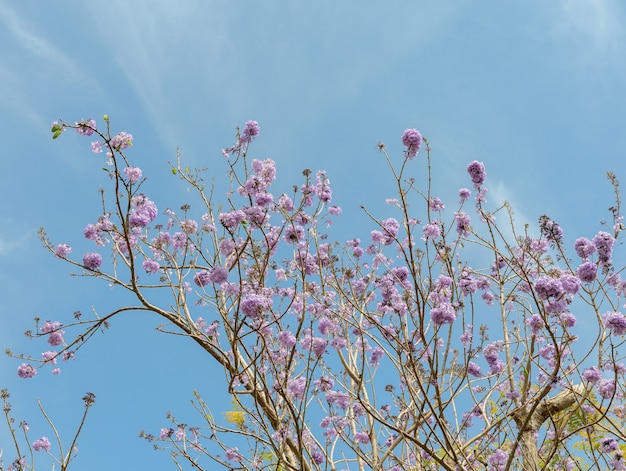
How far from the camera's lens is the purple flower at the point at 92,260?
219 inches

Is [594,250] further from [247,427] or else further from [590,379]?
[247,427]

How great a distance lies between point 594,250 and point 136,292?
13.8 ft

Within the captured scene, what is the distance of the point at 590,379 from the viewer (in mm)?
4836

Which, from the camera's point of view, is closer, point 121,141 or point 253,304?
point 253,304

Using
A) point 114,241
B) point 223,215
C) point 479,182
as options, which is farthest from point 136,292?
point 479,182

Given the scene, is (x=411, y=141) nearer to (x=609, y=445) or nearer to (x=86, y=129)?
(x=86, y=129)

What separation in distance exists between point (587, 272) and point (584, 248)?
0.34 m

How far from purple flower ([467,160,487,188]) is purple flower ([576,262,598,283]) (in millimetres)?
1165

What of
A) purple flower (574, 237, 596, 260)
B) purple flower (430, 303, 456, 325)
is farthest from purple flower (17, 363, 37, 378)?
purple flower (574, 237, 596, 260)

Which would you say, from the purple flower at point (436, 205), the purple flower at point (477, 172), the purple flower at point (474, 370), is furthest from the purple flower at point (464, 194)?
the purple flower at point (474, 370)

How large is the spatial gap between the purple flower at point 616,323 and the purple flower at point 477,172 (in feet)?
5.11

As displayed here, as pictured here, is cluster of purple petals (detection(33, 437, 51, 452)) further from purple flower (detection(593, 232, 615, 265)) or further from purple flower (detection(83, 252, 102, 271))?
purple flower (detection(593, 232, 615, 265))

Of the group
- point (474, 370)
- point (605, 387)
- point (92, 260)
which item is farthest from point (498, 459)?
point (92, 260)

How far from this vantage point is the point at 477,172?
5.34 meters
